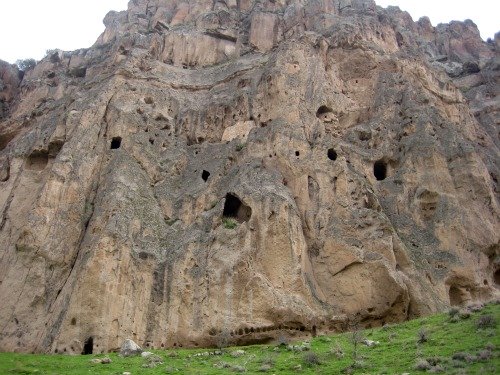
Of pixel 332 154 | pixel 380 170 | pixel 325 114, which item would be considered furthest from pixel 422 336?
pixel 325 114

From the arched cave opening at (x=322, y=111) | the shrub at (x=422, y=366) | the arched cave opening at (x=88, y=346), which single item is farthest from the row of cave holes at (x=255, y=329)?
the arched cave opening at (x=322, y=111)

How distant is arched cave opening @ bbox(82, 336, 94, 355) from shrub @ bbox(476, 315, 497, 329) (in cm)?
1506

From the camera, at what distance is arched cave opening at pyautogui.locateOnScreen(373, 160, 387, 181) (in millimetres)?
33812

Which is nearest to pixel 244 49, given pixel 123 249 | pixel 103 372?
pixel 123 249

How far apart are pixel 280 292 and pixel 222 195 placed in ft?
22.3

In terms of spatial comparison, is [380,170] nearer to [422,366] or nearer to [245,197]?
[245,197]

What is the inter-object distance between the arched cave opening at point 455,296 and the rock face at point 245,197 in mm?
183

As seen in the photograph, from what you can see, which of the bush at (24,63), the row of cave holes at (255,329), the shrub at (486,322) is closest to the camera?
the shrub at (486,322)

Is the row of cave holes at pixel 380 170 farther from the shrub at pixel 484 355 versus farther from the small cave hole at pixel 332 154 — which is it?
the shrub at pixel 484 355

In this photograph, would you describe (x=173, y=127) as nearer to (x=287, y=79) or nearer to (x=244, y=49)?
(x=287, y=79)

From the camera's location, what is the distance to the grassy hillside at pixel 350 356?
56.5ft

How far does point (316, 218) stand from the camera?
29.0 m

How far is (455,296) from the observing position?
28906mm

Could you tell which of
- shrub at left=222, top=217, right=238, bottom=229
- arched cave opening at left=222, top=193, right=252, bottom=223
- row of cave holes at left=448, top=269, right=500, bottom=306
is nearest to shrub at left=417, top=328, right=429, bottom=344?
row of cave holes at left=448, top=269, right=500, bottom=306
